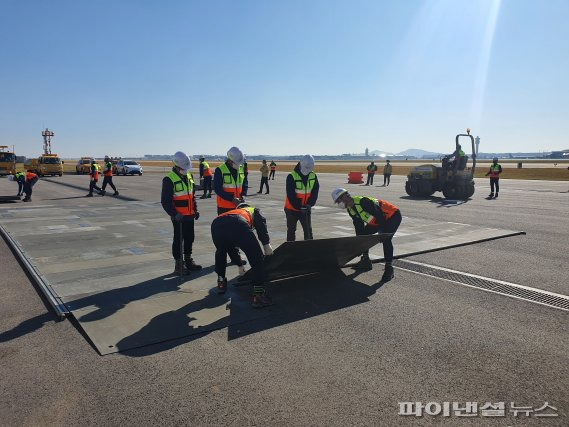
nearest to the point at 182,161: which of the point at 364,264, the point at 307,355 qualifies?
the point at 364,264

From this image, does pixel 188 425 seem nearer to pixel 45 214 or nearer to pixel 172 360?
pixel 172 360

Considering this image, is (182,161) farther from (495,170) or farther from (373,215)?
(495,170)

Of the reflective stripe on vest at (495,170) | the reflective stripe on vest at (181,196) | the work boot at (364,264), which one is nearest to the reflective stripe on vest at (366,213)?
the work boot at (364,264)

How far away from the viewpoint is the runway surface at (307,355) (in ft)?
9.39

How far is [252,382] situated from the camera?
10.4 ft

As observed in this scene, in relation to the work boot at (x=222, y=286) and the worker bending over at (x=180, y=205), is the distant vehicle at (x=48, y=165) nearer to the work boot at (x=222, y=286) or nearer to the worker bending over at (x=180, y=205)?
the worker bending over at (x=180, y=205)

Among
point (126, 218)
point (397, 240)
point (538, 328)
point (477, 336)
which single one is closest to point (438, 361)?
point (477, 336)

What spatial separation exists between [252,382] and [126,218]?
31.2 ft

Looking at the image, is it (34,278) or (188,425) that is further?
(34,278)

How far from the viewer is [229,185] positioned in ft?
21.1

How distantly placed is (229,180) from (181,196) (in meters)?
0.80

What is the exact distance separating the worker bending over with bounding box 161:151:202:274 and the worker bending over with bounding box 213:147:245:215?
448 mm

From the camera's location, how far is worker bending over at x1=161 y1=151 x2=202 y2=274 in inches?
235

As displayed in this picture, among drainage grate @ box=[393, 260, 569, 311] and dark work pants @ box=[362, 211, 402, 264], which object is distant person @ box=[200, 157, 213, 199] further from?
dark work pants @ box=[362, 211, 402, 264]
